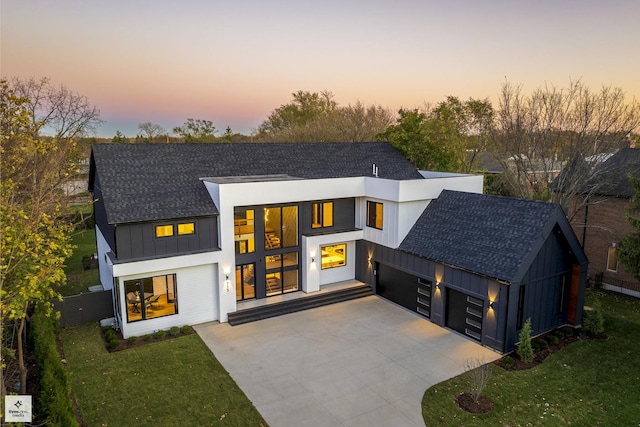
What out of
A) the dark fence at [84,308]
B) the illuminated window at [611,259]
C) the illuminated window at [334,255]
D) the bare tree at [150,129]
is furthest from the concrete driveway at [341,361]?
the bare tree at [150,129]

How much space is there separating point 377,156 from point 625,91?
1305 cm

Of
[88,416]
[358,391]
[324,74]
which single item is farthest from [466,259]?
[324,74]

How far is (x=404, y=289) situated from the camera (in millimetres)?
18531

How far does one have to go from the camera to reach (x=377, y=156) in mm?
25125

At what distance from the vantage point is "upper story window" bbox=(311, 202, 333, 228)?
19547mm

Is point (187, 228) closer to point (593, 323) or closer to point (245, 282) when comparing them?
point (245, 282)

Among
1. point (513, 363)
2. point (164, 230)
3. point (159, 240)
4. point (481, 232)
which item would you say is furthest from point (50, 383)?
point (481, 232)

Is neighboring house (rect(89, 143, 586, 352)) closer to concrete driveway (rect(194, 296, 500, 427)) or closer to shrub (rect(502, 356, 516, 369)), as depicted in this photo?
shrub (rect(502, 356, 516, 369))

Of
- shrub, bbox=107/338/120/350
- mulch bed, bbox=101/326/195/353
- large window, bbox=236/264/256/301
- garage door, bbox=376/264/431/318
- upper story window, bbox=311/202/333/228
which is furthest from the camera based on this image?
upper story window, bbox=311/202/333/228

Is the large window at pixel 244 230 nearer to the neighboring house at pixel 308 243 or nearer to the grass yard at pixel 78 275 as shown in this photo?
the neighboring house at pixel 308 243

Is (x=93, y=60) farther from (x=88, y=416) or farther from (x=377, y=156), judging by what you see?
(x=88, y=416)

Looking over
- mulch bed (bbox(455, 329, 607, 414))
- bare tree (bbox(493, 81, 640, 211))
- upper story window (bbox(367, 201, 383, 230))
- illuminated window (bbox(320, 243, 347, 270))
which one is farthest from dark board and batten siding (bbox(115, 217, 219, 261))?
bare tree (bbox(493, 81, 640, 211))

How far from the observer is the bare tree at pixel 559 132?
19.4 m

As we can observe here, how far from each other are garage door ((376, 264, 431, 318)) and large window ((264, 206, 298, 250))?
192 inches
